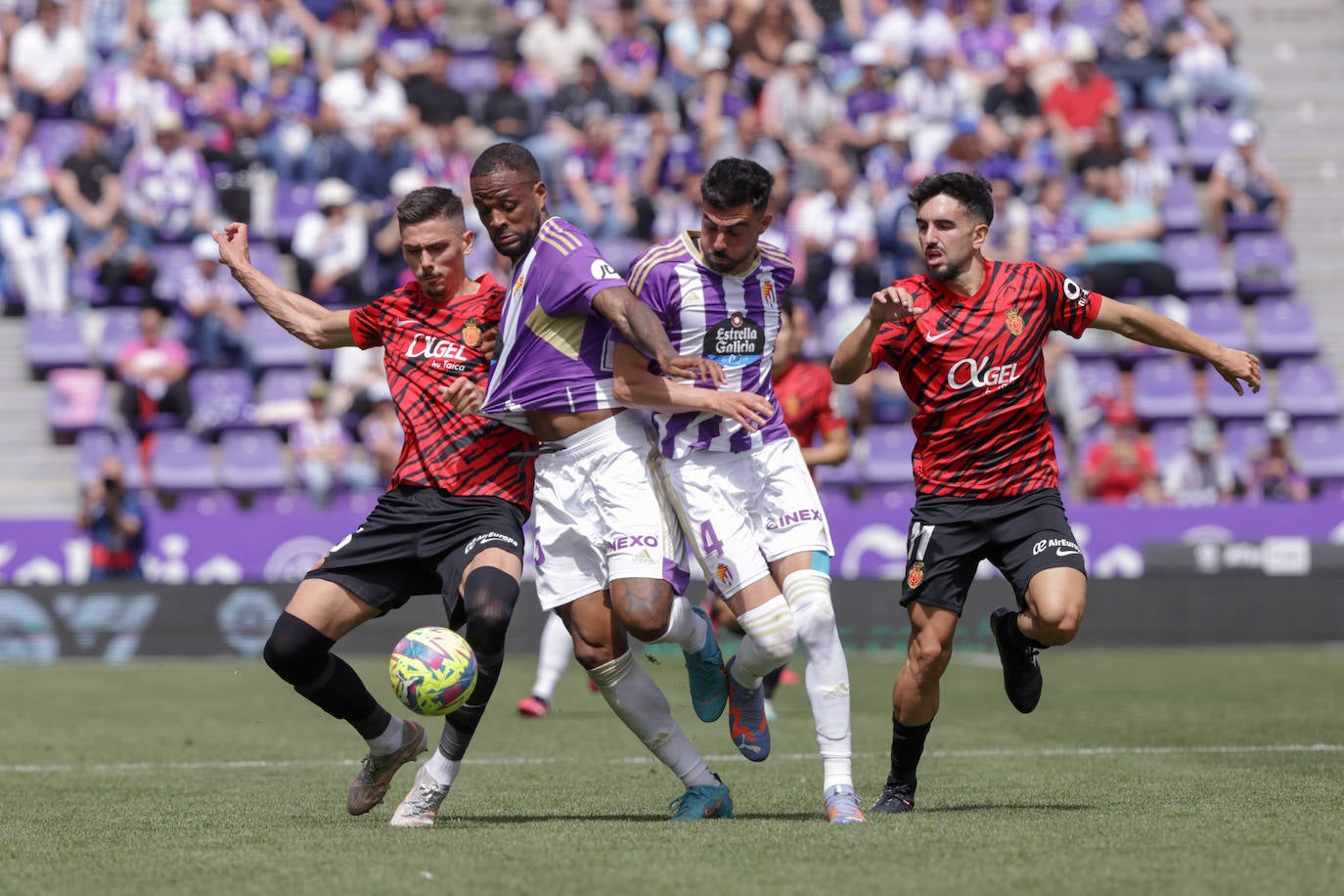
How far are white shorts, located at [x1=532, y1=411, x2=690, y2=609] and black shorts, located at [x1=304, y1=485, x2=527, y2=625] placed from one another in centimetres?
19

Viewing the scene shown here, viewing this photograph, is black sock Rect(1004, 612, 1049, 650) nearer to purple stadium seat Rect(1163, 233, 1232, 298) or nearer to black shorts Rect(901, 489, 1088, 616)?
black shorts Rect(901, 489, 1088, 616)

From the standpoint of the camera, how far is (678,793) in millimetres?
8250

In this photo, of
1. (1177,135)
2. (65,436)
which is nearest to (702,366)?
(65,436)

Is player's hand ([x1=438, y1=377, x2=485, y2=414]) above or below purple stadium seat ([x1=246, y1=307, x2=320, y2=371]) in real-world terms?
above

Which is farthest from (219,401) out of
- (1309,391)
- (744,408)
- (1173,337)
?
(1173,337)

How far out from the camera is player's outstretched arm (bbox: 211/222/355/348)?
7930mm

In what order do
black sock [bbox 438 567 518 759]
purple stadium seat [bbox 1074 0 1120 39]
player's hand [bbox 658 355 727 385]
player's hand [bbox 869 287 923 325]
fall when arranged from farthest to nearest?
1. purple stadium seat [bbox 1074 0 1120 39]
2. black sock [bbox 438 567 518 759]
3. player's hand [bbox 869 287 923 325]
4. player's hand [bbox 658 355 727 385]

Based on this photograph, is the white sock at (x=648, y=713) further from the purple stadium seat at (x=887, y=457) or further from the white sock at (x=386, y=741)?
the purple stadium seat at (x=887, y=457)

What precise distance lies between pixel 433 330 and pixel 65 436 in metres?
13.5

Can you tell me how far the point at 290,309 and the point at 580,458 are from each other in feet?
5.23

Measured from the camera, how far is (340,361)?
1988 centimetres

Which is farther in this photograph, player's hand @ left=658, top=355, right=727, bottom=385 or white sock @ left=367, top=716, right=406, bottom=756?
white sock @ left=367, top=716, right=406, bottom=756

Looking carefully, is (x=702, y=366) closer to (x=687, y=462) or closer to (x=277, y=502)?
(x=687, y=462)

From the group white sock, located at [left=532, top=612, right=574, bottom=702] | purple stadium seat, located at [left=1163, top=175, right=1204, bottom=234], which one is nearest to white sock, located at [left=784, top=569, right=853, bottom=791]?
white sock, located at [left=532, top=612, right=574, bottom=702]
